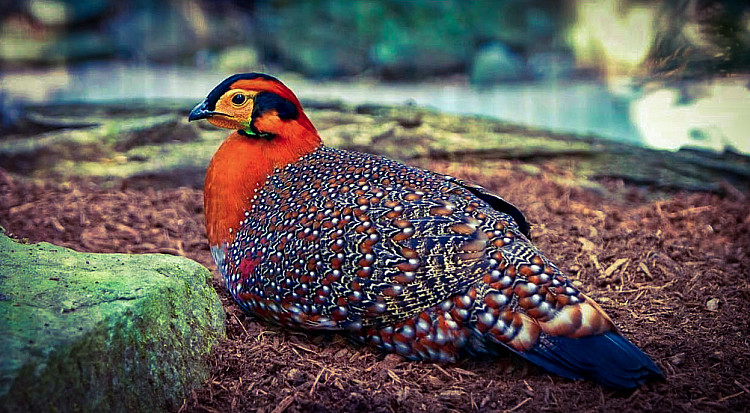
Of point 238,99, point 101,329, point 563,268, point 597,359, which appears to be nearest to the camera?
point 101,329

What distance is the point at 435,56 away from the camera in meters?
7.54

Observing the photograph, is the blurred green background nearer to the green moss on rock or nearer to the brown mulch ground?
the brown mulch ground

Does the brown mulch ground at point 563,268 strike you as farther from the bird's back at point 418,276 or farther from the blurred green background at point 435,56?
the blurred green background at point 435,56

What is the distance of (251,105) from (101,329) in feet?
4.57

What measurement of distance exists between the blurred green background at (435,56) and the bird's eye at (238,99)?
11.0 ft

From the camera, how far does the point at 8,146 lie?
196 inches

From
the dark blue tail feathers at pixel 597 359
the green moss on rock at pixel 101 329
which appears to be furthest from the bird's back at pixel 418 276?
the green moss on rock at pixel 101 329

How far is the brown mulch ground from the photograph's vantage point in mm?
2328

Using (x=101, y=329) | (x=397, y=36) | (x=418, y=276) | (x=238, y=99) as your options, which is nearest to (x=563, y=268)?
(x=418, y=276)

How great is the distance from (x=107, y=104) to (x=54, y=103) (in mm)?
705

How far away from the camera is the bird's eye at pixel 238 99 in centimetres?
303

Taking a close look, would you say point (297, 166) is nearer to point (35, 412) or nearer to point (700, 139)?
point (35, 412)

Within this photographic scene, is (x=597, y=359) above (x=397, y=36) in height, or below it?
below

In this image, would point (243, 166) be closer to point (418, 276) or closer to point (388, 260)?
point (388, 260)
